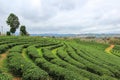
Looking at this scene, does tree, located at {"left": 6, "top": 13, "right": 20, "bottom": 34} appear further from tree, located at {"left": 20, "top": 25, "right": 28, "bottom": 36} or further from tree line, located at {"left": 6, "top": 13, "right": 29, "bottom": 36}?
tree, located at {"left": 20, "top": 25, "right": 28, "bottom": 36}

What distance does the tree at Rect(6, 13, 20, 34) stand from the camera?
7088 cm

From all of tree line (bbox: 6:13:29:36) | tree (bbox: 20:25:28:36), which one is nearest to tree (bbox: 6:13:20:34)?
tree line (bbox: 6:13:29:36)

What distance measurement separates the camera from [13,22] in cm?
7088

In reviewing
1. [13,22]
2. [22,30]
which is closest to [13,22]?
[13,22]

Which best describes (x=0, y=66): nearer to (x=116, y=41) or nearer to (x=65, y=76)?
(x=65, y=76)

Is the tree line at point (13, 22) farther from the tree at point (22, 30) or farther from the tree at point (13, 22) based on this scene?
the tree at point (22, 30)

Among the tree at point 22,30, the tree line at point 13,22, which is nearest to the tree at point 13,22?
the tree line at point 13,22

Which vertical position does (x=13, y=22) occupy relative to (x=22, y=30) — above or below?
above

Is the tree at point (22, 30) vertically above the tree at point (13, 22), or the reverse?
the tree at point (13, 22)

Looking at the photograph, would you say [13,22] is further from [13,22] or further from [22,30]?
[22,30]

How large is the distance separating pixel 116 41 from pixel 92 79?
66877mm

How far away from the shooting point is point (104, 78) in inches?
720

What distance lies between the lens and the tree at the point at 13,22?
2790 inches

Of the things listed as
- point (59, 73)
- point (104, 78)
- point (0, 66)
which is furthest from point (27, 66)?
point (104, 78)
